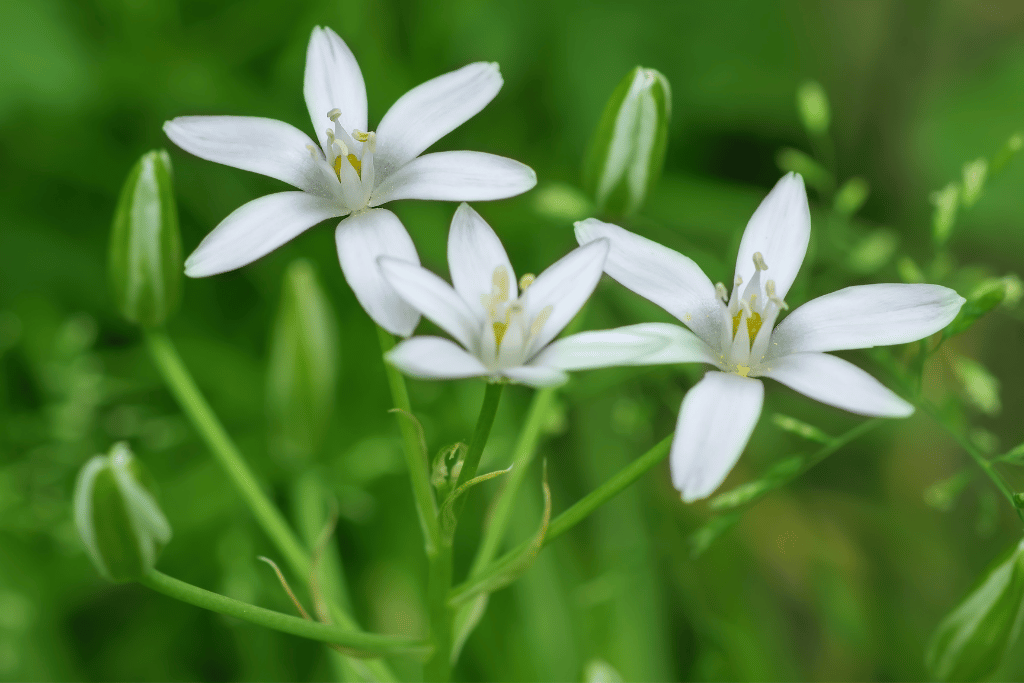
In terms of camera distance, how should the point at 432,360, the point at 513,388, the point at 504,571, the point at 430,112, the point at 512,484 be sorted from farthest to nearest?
the point at 513,388 < the point at 512,484 < the point at 430,112 < the point at 504,571 < the point at 432,360

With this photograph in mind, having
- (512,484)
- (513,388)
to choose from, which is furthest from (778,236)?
(513,388)

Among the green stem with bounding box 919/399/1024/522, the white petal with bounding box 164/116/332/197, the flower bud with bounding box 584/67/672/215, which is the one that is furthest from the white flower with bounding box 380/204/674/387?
the green stem with bounding box 919/399/1024/522

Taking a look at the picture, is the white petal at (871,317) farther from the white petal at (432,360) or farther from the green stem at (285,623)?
the green stem at (285,623)

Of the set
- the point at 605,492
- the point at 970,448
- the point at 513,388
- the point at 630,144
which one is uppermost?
the point at 630,144

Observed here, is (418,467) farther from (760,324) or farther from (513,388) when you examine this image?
(513,388)

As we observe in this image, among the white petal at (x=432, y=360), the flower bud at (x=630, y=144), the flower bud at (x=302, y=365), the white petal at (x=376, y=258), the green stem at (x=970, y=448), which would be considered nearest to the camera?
the white petal at (x=432, y=360)

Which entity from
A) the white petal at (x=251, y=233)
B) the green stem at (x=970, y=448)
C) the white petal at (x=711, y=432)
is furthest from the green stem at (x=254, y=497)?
the green stem at (x=970, y=448)
